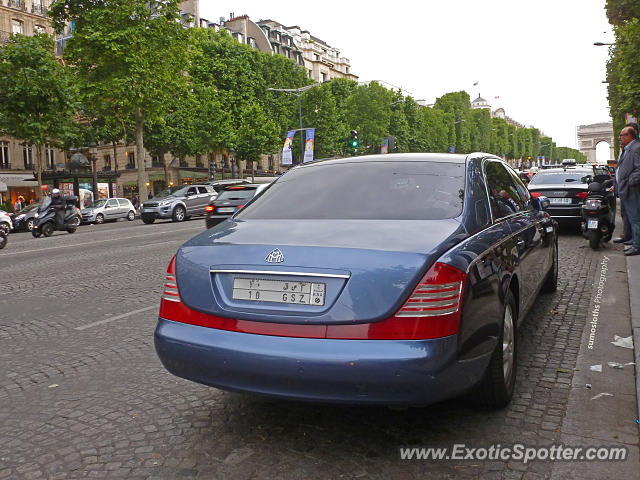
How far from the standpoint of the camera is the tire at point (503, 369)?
10.9 feet

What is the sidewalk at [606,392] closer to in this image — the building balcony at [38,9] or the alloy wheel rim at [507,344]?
the alloy wheel rim at [507,344]

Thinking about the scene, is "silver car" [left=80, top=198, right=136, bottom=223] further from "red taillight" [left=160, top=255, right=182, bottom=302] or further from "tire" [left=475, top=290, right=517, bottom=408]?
"tire" [left=475, top=290, right=517, bottom=408]

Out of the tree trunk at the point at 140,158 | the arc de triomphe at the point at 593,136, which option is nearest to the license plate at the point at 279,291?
the tree trunk at the point at 140,158

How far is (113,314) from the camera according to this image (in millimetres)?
6273

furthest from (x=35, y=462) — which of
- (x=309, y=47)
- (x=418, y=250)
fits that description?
(x=309, y=47)

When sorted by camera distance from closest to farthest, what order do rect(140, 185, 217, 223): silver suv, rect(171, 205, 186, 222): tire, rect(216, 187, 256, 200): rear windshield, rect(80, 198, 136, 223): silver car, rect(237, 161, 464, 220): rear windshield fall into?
rect(237, 161, 464, 220): rear windshield, rect(216, 187, 256, 200): rear windshield, rect(140, 185, 217, 223): silver suv, rect(171, 205, 186, 222): tire, rect(80, 198, 136, 223): silver car

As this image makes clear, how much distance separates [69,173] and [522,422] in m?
46.8

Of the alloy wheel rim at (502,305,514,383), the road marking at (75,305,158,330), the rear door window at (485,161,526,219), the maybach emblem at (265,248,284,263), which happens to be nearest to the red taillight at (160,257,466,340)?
the maybach emblem at (265,248,284,263)

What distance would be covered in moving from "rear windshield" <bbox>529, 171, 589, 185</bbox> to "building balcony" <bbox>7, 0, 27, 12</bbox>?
1894 inches

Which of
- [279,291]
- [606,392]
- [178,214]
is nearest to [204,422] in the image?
[279,291]

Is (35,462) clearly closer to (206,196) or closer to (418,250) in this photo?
(418,250)

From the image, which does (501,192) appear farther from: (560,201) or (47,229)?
(47,229)

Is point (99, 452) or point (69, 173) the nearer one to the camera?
point (99, 452)

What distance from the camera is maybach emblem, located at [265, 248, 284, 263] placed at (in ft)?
9.57
